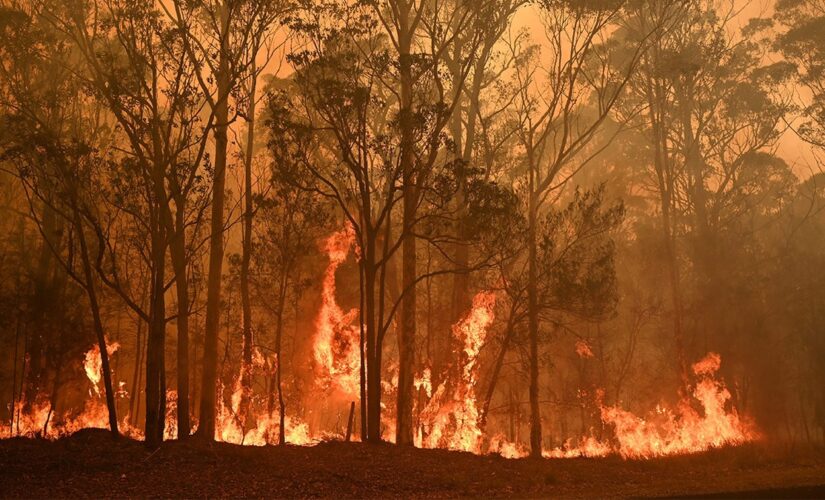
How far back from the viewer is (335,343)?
2378 centimetres

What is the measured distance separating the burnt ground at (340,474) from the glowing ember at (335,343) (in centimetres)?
672

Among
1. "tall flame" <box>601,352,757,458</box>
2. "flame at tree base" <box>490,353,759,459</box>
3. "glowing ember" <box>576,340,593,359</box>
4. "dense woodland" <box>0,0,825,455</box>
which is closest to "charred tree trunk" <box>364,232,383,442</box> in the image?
"dense woodland" <box>0,0,825,455</box>

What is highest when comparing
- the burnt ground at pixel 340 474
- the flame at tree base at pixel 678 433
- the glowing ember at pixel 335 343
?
the glowing ember at pixel 335 343

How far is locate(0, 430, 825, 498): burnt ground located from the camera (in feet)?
42.3

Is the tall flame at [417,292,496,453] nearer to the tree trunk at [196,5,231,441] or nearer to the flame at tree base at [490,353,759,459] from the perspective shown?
the flame at tree base at [490,353,759,459]

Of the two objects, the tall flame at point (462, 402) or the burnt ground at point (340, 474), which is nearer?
the burnt ground at point (340, 474)

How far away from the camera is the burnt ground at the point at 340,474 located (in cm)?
1289

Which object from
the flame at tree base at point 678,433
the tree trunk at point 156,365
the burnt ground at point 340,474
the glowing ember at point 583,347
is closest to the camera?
the burnt ground at point 340,474

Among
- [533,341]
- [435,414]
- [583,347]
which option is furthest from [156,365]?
[583,347]

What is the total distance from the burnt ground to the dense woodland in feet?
4.24

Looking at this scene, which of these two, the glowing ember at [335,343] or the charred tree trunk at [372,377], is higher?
the glowing ember at [335,343]

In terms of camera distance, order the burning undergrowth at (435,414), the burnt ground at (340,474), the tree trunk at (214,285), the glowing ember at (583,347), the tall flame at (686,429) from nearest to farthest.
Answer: the burnt ground at (340,474) → the tree trunk at (214,285) → the burning undergrowth at (435,414) → the tall flame at (686,429) → the glowing ember at (583,347)

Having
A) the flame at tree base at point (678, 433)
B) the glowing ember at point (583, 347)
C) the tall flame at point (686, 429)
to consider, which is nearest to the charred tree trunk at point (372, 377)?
the flame at tree base at point (678, 433)

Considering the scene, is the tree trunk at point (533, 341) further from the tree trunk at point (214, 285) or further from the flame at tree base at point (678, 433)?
the tree trunk at point (214, 285)
